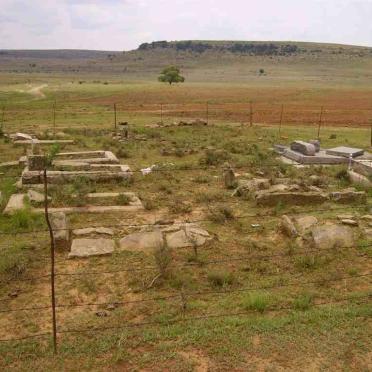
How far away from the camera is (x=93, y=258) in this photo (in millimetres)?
9039

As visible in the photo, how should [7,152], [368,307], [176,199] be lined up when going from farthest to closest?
[7,152] → [176,199] → [368,307]

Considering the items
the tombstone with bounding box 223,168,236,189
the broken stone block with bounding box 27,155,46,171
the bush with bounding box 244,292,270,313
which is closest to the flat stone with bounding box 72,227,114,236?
the bush with bounding box 244,292,270,313

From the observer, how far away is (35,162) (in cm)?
1480

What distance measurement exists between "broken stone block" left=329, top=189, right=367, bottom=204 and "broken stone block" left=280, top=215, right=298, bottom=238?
2.66m

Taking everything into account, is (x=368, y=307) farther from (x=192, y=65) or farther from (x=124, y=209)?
(x=192, y=65)

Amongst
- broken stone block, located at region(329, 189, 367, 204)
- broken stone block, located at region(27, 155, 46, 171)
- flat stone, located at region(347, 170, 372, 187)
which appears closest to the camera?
broken stone block, located at region(329, 189, 367, 204)

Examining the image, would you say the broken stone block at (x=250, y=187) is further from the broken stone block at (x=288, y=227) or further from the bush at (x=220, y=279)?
the bush at (x=220, y=279)

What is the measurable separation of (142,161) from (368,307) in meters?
11.7

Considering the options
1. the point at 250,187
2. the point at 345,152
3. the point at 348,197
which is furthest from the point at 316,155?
the point at 250,187

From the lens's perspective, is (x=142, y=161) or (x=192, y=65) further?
(x=192, y=65)

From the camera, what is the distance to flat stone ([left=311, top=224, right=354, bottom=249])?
31.1 ft

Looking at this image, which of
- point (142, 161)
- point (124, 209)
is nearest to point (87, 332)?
point (124, 209)

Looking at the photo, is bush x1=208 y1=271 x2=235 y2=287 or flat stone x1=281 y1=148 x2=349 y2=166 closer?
bush x1=208 y1=271 x2=235 y2=287

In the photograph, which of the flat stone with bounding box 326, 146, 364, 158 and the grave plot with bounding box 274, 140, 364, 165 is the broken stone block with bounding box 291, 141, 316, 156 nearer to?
the grave plot with bounding box 274, 140, 364, 165
